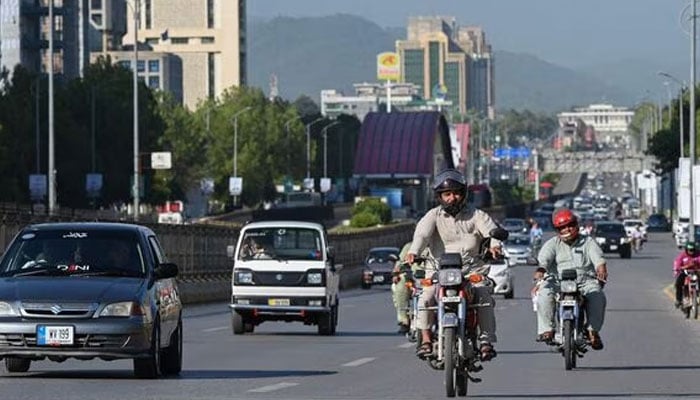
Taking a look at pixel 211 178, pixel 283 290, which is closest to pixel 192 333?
pixel 283 290

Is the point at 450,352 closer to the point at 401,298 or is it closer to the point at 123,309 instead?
the point at 123,309

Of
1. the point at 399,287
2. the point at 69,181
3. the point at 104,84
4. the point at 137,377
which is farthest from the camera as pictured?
the point at 104,84

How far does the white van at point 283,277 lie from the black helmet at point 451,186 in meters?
14.3

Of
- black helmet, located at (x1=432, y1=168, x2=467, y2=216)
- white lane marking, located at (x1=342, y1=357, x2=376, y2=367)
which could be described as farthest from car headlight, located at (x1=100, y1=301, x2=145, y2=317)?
white lane marking, located at (x1=342, y1=357, x2=376, y2=367)

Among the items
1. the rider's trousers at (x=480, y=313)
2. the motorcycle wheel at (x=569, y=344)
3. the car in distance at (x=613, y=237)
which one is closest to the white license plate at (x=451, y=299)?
the rider's trousers at (x=480, y=313)

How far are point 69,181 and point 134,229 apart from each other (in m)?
84.1

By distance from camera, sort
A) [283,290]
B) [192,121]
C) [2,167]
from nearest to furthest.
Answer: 1. [283,290]
2. [2,167]
3. [192,121]

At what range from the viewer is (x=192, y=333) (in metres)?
33.1

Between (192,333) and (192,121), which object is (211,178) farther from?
Result: (192,333)

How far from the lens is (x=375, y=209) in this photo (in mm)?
127438

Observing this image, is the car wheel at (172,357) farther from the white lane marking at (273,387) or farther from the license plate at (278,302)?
the license plate at (278,302)

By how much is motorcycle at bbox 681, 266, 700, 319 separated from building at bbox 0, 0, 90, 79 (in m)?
111

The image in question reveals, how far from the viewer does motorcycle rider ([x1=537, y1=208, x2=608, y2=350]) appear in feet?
74.5

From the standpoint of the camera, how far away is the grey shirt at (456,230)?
60.6ft
